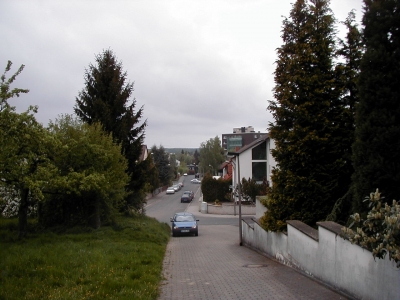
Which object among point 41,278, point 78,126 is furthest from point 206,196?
point 41,278

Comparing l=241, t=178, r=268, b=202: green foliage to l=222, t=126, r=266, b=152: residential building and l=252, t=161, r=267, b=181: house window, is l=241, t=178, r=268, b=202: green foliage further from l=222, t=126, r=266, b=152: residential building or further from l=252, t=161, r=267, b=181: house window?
l=222, t=126, r=266, b=152: residential building

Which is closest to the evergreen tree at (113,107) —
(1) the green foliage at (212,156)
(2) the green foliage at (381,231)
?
(2) the green foliage at (381,231)

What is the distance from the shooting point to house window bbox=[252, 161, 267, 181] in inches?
2144

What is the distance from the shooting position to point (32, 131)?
13.5 m

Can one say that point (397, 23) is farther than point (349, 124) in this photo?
No

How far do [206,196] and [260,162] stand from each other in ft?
39.8

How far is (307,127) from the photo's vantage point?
15.0 metres

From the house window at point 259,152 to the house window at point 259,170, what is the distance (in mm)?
641

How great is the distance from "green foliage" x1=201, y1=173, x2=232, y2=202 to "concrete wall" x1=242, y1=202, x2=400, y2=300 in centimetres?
4791

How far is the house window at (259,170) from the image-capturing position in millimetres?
54469

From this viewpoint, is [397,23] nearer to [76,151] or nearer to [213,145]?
[76,151]

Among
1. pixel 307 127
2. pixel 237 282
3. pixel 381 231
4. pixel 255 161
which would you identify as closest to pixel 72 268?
pixel 237 282

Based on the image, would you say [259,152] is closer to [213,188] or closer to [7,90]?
[213,188]

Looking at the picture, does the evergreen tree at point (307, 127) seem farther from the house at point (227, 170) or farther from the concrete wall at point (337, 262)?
the house at point (227, 170)
